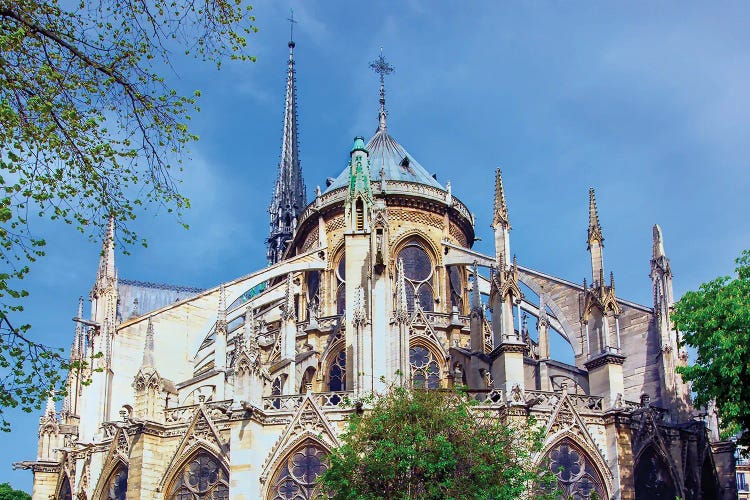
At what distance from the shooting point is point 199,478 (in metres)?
29.7

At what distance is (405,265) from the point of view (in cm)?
4172

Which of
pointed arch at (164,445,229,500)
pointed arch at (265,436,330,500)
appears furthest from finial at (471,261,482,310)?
pointed arch at (164,445,229,500)

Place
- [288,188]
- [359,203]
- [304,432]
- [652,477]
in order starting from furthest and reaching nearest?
[288,188]
[359,203]
[652,477]
[304,432]

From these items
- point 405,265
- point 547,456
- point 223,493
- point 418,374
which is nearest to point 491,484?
point 547,456

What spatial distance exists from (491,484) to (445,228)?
2037 cm

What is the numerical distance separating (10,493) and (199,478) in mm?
27868

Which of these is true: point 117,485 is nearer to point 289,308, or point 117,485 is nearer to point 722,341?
point 289,308

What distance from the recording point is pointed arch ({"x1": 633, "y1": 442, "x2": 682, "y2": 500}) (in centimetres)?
2984

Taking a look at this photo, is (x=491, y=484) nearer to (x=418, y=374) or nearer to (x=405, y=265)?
(x=418, y=374)

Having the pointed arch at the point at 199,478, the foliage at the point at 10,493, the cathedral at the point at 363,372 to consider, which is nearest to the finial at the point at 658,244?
the cathedral at the point at 363,372

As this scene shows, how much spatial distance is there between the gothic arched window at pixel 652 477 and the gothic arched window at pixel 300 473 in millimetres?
9417

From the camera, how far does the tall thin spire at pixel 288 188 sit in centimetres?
7188

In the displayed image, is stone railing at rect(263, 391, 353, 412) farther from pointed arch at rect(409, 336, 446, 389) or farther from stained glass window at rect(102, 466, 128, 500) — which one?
pointed arch at rect(409, 336, 446, 389)

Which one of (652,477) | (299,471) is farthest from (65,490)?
(652,477)
